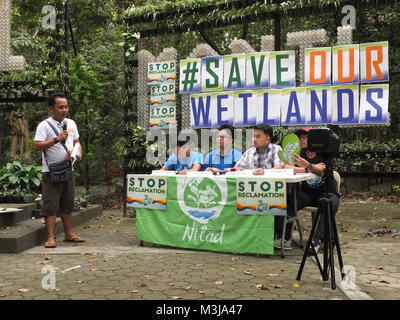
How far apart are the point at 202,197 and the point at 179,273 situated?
1243 millimetres

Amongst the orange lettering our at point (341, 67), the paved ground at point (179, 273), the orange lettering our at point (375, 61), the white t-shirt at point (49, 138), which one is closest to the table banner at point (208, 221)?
the paved ground at point (179, 273)

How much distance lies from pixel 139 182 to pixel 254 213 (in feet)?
5.79

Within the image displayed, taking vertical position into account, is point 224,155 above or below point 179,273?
above

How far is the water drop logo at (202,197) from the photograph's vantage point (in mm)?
5566

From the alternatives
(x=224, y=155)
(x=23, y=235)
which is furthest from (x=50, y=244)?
(x=224, y=155)

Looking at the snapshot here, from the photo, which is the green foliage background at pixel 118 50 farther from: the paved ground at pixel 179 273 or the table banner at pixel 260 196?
the paved ground at pixel 179 273

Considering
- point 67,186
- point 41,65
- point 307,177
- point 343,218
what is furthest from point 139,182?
point 343,218

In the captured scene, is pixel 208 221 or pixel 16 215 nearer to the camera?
pixel 208 221

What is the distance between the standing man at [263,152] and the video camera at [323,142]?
1.57 meters

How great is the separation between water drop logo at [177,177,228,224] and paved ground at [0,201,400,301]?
503 mm

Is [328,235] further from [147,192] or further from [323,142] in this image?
[147,192]

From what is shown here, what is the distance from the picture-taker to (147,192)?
241 inches

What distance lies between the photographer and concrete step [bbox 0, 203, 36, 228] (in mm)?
6645

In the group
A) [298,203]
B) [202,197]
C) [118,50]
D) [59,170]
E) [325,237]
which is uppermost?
[118,50]
